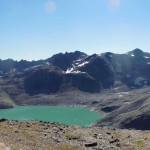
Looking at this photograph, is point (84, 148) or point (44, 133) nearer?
point (84, 148)

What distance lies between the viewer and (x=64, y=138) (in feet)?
144

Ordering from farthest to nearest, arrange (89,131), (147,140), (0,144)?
(89,131) → (147,140) → (0,144)

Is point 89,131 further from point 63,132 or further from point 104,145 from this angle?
point 104,145

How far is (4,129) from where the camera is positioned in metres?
43.3

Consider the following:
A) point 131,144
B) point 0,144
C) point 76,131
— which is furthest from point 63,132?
point 0,144

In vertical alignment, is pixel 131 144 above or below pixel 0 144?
below

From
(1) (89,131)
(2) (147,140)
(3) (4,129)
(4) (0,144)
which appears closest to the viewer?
(4) (0,144)

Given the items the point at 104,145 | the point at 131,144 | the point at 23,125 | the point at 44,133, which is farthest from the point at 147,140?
the point at 23,125

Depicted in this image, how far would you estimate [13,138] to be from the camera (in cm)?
3775

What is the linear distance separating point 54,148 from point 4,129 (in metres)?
9.56

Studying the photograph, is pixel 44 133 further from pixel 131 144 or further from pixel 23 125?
pixel 131 144

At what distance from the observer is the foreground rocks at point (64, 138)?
1464 inches

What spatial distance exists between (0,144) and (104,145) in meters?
14.5

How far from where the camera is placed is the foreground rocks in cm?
3719
